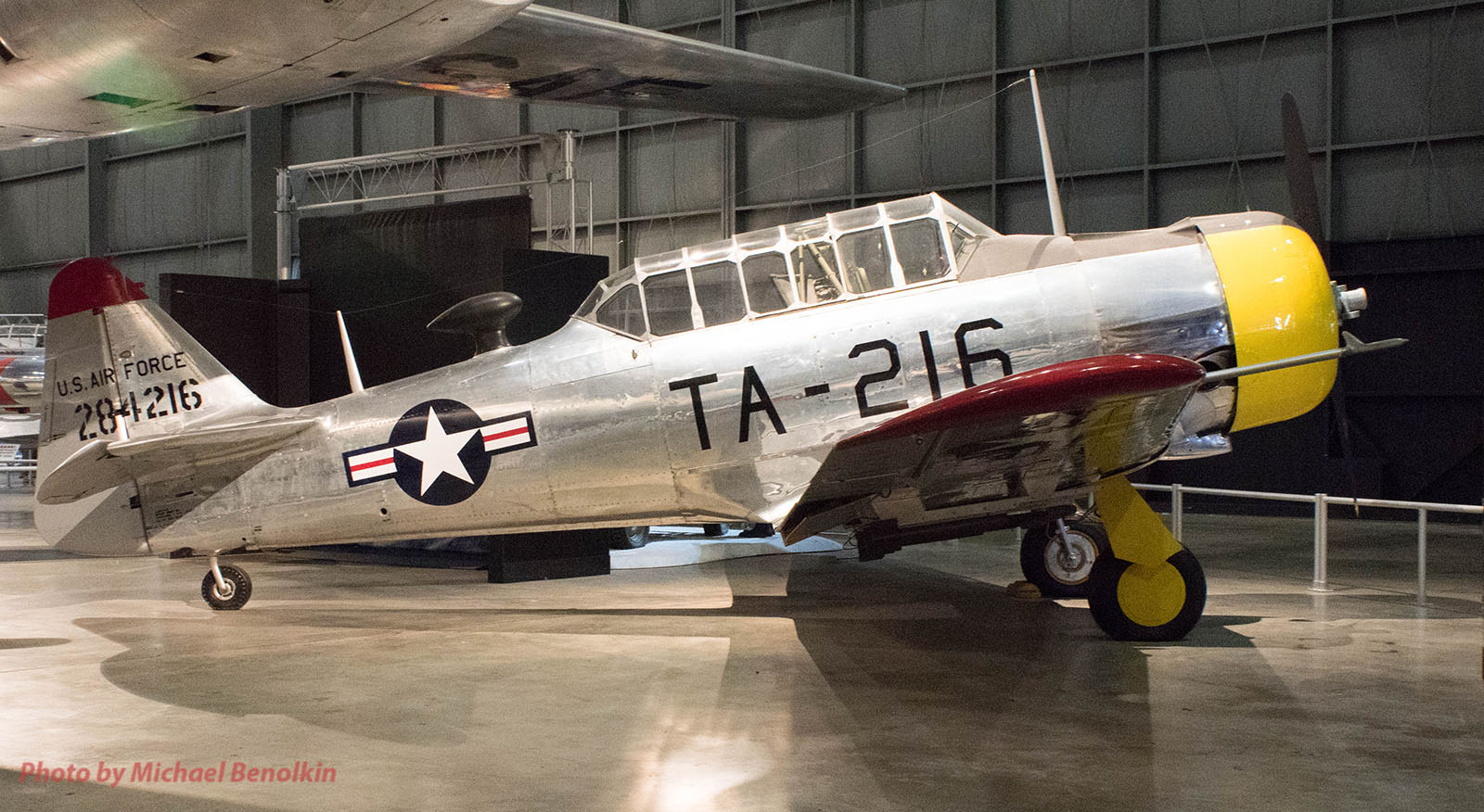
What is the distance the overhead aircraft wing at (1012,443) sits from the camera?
4281 millimetres

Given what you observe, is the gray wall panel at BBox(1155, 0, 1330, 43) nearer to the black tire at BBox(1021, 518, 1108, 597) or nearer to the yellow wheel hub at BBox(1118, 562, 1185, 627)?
the black tire at BBox(1021, 518, 1108, 597)

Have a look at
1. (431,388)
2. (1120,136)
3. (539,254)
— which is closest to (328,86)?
(431,388)

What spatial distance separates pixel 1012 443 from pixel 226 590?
5.28 metres

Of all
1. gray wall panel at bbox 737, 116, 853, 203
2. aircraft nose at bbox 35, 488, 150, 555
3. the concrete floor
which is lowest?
the concrete floor

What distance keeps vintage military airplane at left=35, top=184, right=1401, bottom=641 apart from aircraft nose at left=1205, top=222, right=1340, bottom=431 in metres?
0.01

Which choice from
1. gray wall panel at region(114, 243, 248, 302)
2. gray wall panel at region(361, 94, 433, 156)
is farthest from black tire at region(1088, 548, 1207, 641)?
gray wall panel at region(114, 243, 248, 302)

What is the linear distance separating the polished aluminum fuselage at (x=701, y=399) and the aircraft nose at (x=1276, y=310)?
0.34ft

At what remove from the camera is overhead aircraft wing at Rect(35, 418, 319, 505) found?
6105 mm

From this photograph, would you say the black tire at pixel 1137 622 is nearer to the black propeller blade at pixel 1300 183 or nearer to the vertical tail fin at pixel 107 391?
the black propeller blade at pixel 1300 183

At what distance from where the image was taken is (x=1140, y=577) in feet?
19.5

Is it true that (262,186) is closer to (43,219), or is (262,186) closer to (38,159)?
(43,219)

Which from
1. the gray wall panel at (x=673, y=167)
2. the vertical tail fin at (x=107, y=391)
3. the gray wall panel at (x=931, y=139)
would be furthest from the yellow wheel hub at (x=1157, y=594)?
the gray wall panel at (x=673, y=167)

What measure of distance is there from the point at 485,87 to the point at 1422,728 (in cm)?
773

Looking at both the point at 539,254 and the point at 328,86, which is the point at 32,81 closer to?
the point at 328,86
